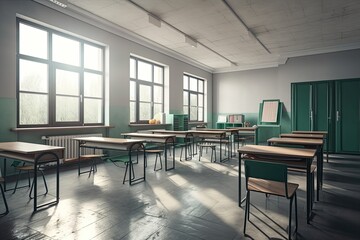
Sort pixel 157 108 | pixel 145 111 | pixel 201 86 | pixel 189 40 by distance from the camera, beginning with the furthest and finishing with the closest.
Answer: pixel 201 86 → pixel 157 108 → pixel 145 111 → pixel 189 40

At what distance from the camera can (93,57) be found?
5.59m

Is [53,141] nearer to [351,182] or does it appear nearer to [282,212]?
[282,212]

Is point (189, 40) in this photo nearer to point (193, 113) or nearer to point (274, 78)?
point (193, 113)

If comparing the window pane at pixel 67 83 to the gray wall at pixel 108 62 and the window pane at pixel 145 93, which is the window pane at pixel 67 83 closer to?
the gray wall at pixel 108 62

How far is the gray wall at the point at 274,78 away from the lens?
23.6 ft

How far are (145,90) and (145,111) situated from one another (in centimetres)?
66

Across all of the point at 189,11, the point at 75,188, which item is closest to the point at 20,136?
the point at 75,188

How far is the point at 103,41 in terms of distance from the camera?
549cm

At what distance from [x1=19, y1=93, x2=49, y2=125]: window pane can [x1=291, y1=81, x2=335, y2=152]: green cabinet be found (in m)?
7.31

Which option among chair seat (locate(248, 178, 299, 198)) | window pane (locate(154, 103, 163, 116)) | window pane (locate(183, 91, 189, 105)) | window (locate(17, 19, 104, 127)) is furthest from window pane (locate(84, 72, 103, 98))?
chair seat (locate(248, 178, 299, 198))

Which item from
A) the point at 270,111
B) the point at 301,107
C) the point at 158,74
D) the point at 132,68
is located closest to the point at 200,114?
the point at 270,111

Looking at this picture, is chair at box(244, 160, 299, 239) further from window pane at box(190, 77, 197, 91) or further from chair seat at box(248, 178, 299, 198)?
window pane at box(190, 77, 197, 91)

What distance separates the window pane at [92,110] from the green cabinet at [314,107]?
20.5 ft

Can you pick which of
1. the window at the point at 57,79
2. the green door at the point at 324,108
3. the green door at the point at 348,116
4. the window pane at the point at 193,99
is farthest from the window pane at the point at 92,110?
the green door at the point at 348,116
